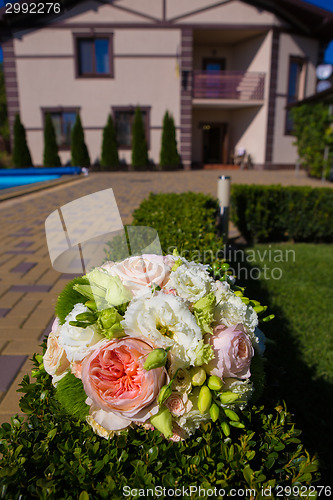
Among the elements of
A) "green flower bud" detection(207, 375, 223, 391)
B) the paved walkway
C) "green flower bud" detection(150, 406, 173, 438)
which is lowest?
the paved walkway

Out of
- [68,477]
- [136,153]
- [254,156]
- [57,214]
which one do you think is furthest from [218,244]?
[254,156]

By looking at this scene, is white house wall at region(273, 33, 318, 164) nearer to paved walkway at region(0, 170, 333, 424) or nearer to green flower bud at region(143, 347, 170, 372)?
paved walkway at region(0, 170, 333, 424)

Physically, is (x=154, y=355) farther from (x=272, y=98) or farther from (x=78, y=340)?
(x=272, y=98)

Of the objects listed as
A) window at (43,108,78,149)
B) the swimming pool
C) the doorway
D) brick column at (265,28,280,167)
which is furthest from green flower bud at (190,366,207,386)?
the doorway

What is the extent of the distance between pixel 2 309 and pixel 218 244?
2107 mm

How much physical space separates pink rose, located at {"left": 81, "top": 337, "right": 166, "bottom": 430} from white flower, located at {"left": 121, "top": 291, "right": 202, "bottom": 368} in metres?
0.05

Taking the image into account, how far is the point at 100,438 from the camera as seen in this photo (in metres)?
1.13

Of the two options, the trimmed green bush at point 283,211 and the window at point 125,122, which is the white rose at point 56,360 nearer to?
the trimmed green bush at point 283,211

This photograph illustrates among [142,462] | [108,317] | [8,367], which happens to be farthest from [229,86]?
[142,462]

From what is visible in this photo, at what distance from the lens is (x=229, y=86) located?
21250 millimetres

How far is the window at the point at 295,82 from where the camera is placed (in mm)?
21109

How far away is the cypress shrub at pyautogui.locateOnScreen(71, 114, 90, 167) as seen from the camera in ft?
65.1

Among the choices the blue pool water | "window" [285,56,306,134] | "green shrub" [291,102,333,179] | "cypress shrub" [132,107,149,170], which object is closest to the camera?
"green shrub" [291,102,333,179]

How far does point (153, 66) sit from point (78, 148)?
5.91 m
